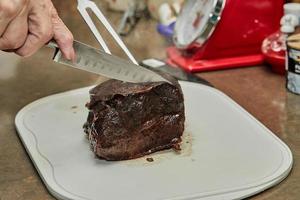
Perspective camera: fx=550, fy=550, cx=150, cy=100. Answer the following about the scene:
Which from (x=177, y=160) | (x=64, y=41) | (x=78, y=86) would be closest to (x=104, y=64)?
(x=64, y=41)

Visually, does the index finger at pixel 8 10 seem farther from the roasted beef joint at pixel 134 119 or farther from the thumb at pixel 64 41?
the roasted beef joint at pixel 134 119

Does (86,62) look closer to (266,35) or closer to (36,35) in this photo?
(36,35)

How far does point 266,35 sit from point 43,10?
2.32 feet

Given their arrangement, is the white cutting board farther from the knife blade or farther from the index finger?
the index finger

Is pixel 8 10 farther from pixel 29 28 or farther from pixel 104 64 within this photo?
pixel 104 64

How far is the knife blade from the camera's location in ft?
3.17

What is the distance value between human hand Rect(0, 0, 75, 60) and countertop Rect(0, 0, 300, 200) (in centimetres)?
22

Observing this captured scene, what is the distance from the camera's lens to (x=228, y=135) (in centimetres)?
106

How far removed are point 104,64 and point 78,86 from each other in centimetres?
39

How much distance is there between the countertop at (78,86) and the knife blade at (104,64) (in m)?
0.21

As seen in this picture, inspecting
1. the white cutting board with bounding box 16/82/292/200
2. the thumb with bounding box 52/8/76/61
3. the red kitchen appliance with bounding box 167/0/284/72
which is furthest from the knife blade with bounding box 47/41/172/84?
the red kitchen appliance with bounding box 167/0/284/72

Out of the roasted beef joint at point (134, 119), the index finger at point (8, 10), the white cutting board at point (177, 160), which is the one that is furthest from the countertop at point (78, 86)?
the index finger at point (8, 10)

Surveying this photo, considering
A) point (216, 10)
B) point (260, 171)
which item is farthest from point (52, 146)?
point (216, 10)

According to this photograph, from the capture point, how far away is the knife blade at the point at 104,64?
0.97 m
